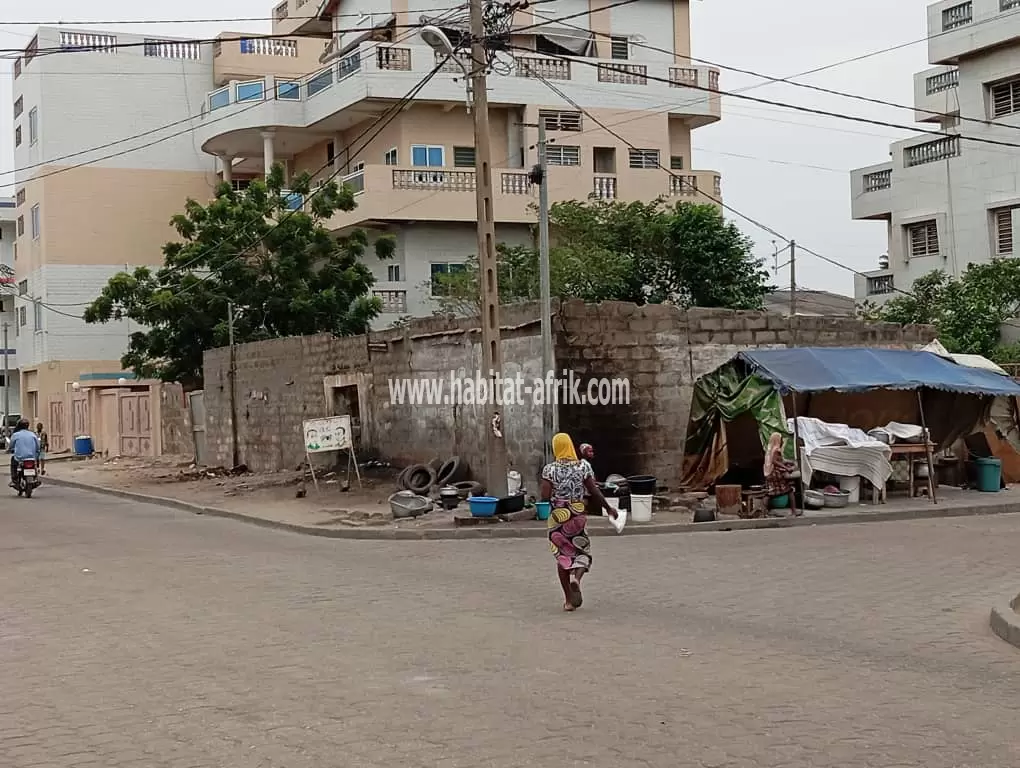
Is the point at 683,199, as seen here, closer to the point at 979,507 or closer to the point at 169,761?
the point at 979,507

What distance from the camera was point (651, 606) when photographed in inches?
446

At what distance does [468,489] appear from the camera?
21969 millimetres

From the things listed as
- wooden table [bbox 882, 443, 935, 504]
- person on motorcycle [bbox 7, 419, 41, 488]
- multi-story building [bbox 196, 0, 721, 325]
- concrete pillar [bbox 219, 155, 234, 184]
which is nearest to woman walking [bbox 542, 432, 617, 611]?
wooden table [bbox 882, 443, 935, 504]

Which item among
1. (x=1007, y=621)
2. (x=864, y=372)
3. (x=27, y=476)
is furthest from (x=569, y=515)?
(x=27, y=476)

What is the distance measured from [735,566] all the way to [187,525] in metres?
10.5

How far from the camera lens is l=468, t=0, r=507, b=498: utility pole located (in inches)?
776

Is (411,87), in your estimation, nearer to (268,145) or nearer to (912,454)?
(268,145)

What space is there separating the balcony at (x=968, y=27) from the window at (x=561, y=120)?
1095 cm

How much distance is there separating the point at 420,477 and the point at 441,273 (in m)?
15.2

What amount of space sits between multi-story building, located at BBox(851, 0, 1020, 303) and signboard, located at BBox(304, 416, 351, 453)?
59.1ft

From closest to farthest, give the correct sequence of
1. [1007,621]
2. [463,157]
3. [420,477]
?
1. [1007,621]
2. [420,477]
3. [463,157]

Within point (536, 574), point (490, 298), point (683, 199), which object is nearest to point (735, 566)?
point (536, 574)

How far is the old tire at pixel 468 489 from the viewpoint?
71.4ft

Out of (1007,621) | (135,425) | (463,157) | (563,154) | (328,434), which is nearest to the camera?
(1007,621)
